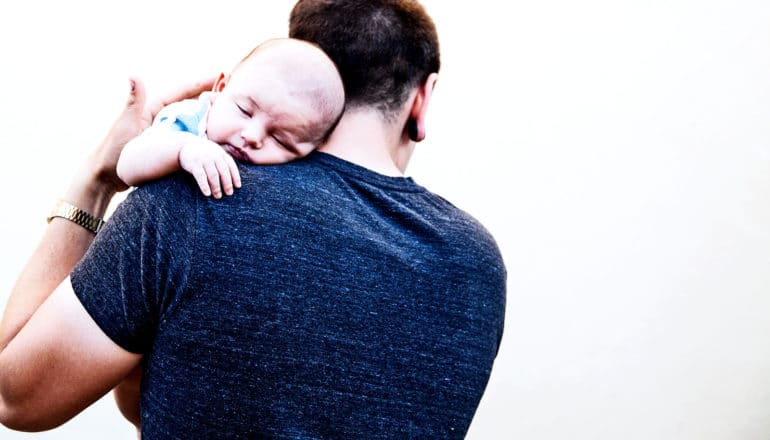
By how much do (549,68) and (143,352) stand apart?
1.45m

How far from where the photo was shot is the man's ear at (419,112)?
102 centimetres

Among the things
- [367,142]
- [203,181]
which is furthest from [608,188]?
[203,181]

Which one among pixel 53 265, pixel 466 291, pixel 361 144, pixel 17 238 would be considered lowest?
pixel 17 238

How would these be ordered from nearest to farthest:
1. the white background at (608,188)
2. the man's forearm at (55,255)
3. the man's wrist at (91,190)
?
the man's forearm at (55,255) → the man's wrist at (91,190) → the white background at (608,188)

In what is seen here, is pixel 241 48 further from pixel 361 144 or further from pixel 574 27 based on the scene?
pixel 361 144

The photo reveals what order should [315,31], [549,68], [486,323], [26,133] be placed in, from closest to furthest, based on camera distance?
[486,323] → [315,31] → [26,133] → [549,68]

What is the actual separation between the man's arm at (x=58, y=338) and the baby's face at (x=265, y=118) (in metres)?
0.13

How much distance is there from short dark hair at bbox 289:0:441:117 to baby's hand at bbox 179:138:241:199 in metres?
0.23

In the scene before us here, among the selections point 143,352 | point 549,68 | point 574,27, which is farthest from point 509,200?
point 143,352

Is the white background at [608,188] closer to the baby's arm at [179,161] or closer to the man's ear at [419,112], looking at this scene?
the man's ear at [419,112]

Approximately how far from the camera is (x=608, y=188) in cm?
197

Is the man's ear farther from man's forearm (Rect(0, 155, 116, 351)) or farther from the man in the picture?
man's forearm (Rect(0, 155, 116, 351))

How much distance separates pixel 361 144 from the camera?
36.0 inches

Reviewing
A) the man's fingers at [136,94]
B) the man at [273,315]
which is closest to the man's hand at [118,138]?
the man's fingers at [136,94]
